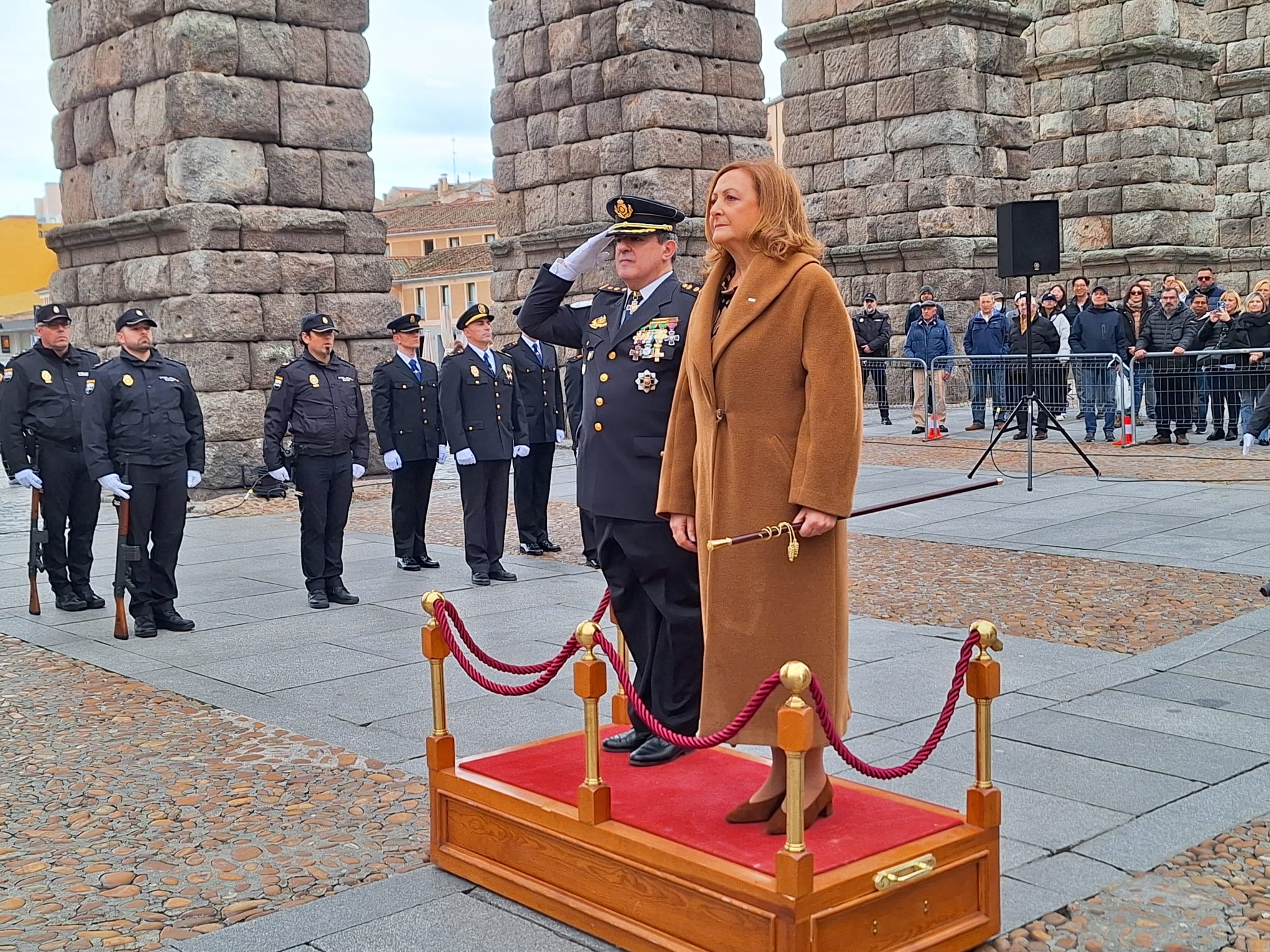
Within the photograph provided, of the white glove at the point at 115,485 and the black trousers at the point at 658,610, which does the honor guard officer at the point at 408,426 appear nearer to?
the white glove at the point at 115,485

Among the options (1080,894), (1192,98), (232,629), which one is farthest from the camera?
(1192,98)

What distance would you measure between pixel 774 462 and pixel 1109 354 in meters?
13.6

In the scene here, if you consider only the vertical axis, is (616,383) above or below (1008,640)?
above

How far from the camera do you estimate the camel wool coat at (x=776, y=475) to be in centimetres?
374

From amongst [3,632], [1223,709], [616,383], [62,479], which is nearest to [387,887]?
[616,383]

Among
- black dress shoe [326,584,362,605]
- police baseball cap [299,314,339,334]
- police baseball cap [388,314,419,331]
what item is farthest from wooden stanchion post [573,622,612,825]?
police baseball cap [388,314,419,331]

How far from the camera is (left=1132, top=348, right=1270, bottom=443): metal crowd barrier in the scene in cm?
1560

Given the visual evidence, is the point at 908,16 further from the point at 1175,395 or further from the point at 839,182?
the point at 1175,395

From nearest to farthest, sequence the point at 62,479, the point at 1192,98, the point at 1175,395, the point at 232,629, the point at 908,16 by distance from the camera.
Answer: the point at 232,629 → the point at 62,479 → the point at 1175,395 → the point at 908,16 → the point at 1192,98

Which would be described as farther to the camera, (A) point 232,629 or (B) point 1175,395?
(B) point 1175,395

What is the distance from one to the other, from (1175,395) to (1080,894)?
43.5 ft

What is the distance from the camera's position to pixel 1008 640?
7141mm

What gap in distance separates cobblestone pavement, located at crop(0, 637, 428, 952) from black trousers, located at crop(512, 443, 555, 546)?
4.25 m

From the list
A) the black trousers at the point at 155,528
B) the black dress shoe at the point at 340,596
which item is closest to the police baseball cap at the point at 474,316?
the black dress shoe at the point at 340,596
